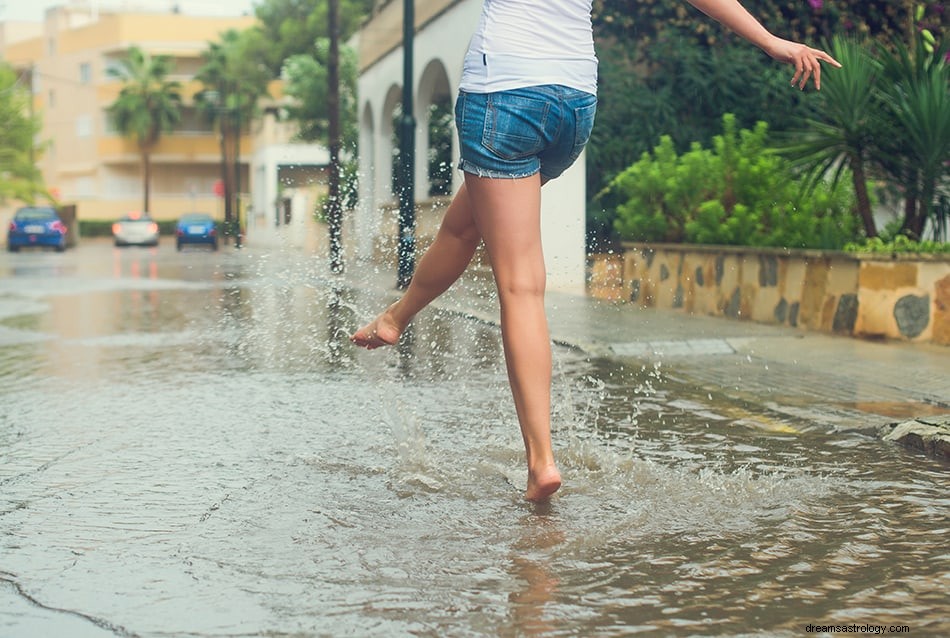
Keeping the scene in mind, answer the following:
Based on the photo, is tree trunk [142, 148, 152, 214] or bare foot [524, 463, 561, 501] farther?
tree trunk [142, 148, 152, 214]

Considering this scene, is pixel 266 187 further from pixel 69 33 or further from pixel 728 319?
pixel 728 319

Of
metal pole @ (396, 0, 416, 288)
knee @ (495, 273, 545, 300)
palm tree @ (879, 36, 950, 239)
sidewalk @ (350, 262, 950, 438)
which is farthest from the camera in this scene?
metal pole @ (396, 0, 416, 288)

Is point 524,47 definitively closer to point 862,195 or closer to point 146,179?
point 862,195

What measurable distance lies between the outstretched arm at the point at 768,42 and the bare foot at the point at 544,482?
133 cm

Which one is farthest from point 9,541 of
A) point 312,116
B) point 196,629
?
point 312,116

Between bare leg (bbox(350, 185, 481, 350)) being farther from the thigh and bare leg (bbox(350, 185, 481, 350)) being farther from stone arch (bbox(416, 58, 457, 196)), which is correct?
stone arch (bbox(416, 58, 457, 196))

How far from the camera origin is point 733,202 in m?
12.6

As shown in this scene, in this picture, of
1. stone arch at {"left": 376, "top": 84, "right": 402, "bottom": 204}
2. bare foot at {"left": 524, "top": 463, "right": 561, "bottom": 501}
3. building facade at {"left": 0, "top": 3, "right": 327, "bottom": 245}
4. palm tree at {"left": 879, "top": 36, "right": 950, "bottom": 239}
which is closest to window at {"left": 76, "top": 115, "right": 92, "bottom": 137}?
building facade at {"left": 0, "top": 3, "right": 327, "bottom": 245}

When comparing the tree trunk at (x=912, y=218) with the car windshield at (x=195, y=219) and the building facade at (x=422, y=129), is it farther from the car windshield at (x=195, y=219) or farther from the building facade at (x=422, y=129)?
the car windshield at (x=195, y=219)

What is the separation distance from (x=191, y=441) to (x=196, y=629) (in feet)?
9.10

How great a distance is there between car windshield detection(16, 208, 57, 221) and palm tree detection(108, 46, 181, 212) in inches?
1311

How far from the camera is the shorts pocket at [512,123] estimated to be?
4.24m

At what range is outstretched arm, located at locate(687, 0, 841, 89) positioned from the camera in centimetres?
425

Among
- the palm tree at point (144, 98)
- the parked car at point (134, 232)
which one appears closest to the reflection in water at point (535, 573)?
the parked car at point (134, 232)
